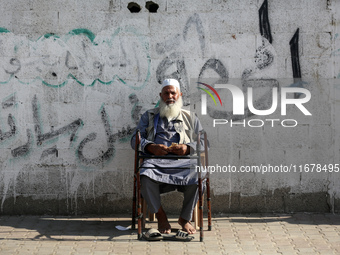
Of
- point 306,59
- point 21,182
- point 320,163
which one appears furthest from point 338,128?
point 21,182

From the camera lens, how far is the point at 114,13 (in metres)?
6.02

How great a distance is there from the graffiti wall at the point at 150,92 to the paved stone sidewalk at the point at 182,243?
0.26 m

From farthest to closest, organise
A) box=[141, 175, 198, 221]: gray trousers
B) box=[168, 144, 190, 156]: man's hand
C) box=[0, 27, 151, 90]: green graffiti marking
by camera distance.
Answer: box=[0, 27, 151, 90]: green graffiti marking → box=[168, 144, 190, 156]: man's hand → box=[141, 175, 198, 221]: gray trousers

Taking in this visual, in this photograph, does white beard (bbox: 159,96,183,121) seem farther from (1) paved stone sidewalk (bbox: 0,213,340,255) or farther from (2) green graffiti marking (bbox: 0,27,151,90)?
(1) paved stone sidewalk (bbox: 0,213,340,255)

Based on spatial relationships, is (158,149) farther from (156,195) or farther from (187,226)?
(187,226)

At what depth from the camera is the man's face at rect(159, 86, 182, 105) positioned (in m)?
5.70

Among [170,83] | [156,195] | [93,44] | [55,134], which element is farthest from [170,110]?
[55,134]

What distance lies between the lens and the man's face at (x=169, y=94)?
5.70 metres

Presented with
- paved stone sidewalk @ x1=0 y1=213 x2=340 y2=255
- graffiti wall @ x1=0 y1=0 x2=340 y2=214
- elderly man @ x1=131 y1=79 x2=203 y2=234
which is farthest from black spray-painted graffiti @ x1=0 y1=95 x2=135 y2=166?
paved stone sidewalk @ x1=0 y1=213 x2=340 y2=255

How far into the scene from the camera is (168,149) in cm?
548

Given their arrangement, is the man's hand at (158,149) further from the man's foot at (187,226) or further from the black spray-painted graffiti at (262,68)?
the black spray-painted graffiti at (262,68)

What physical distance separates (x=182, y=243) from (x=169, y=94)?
157 centimetres

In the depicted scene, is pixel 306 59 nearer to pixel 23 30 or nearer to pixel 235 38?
pixel 235 38

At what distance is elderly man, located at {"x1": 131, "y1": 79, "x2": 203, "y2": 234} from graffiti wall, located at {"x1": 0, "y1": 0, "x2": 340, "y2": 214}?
1.13 ft
